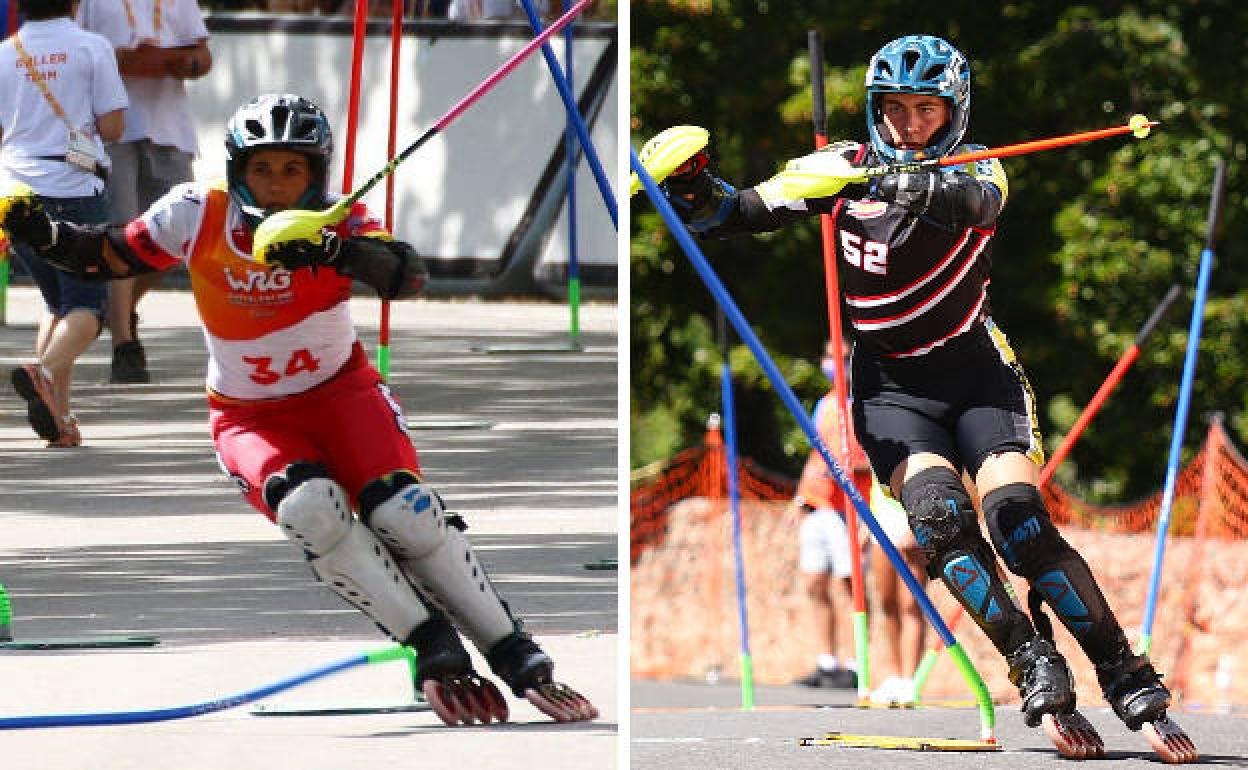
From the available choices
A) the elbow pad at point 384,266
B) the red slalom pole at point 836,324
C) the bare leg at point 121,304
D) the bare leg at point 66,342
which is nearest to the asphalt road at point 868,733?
the red slalom pole at point 836,324

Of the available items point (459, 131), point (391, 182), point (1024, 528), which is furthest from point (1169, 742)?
point (459, 131)

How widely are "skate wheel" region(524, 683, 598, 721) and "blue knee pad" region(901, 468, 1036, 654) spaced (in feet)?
3.51

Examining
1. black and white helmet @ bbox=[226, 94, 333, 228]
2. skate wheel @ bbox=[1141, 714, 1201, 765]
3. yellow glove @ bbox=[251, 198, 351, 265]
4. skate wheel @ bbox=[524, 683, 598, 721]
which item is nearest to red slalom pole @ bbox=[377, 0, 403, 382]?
black and white helmet @ bbox=[226, 94, 333, 228]

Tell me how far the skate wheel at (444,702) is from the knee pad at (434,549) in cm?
22

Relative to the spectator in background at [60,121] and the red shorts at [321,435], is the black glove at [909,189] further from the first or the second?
the spectator in background at [60,121]

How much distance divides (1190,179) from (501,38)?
5.56 meters

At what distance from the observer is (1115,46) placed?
24.8m

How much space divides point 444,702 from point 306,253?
1108 mm

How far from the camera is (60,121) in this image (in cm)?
1372

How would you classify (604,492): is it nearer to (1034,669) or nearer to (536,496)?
(536,496)

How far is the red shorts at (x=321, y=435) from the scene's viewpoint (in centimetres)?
792

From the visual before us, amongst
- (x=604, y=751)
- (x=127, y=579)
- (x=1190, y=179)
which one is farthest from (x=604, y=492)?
(x=1190, y=179)

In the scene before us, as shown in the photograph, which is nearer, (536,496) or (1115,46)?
(536,496)

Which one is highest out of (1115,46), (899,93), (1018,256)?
(899,93)
